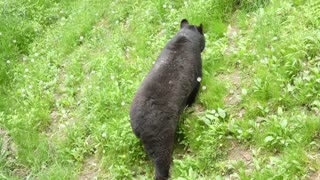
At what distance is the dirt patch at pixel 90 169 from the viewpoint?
5.88 meters

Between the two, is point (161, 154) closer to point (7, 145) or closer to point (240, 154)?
point (240, 154)

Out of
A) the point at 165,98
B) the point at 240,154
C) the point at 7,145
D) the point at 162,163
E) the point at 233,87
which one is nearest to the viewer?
the point at 240,154

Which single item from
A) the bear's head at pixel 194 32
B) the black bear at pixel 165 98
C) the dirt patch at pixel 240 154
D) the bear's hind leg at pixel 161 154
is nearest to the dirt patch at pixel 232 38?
the bear's head at pixel 194 32

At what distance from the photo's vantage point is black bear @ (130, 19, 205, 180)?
5.07m

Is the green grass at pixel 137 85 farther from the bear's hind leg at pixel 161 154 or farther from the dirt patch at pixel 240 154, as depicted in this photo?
the bear's hind leg at pixel 161 154

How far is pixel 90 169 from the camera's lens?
19.7ft

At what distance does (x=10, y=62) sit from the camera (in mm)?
8844

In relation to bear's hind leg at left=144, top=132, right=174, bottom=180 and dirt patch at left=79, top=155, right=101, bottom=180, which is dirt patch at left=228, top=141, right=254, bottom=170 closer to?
bear's hind leg at left=144, top=132, right=174, bottom=180

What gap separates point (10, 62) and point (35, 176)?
11.1 ft

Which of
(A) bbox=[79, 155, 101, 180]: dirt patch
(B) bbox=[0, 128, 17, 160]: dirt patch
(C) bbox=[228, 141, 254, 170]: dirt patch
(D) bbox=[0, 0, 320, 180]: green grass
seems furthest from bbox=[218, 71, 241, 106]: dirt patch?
(B) bbox=[0, 128, 17, 160]: dirt patch

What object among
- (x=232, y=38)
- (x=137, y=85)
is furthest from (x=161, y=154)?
(x=232, y=38)

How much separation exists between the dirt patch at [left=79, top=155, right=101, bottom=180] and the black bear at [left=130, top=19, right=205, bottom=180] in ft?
3.34

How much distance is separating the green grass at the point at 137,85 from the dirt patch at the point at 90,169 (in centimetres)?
2

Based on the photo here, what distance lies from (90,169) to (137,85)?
4.65ft
